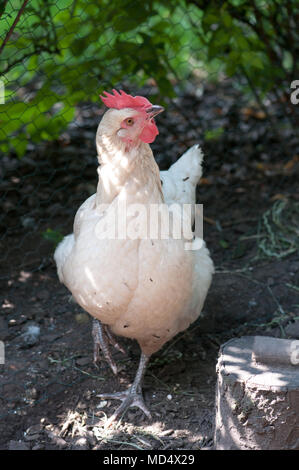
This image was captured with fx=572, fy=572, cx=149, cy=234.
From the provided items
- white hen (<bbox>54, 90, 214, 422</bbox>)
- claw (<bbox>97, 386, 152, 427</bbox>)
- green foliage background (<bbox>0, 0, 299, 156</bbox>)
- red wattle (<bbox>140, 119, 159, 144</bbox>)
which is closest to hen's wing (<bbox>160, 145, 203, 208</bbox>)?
white hen (<bbox>54, 90, 214, 422</bbox>)

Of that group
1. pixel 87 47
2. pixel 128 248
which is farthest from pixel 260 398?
pixel 87 47

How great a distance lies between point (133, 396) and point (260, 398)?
2.70ft

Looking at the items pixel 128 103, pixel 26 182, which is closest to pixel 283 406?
pixel 128 103

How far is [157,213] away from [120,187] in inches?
7.5

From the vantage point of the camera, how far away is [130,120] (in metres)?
2.33

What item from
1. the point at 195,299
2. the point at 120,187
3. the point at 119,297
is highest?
the point at 120,187

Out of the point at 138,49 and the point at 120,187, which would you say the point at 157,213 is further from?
the point at 138,49

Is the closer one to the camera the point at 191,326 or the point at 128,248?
the point at 128,248

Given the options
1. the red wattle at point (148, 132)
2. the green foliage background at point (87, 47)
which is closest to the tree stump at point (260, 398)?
the red wattle at point (148, 132)

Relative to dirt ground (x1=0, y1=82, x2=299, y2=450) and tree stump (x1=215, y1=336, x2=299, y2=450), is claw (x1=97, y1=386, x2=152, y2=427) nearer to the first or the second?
dirt ground (x1=0, y1=82, x2=299, y2=450)

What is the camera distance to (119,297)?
2.38 metres

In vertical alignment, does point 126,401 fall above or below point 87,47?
below

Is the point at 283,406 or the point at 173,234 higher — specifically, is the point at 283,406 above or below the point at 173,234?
below

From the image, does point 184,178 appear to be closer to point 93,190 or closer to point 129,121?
point 129,121
